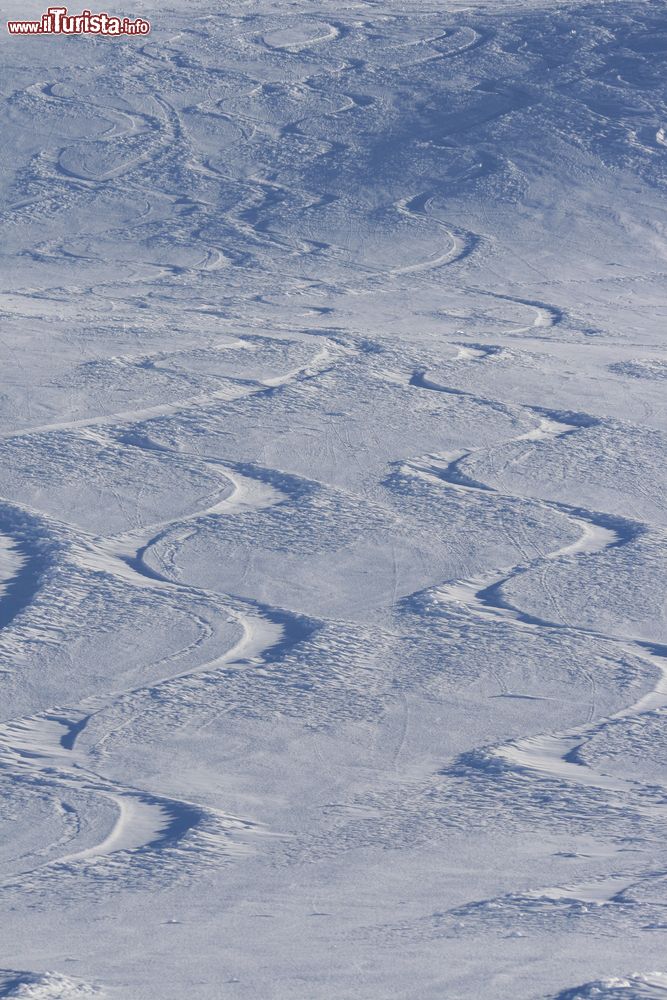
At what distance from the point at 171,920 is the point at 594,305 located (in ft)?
15.2

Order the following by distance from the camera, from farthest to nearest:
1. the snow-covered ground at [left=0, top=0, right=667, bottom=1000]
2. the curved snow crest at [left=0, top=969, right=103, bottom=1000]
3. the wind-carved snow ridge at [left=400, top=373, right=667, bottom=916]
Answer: the wind-carved snow ridge at [left=400, top=373, right=667, bottom=916] → the snow-covered ground at [left=0, top=0, right=667, bottom=1000] → the curved snow crest at [left=0, top=969, right=103, bottom=1000]

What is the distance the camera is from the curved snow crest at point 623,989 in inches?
83.8

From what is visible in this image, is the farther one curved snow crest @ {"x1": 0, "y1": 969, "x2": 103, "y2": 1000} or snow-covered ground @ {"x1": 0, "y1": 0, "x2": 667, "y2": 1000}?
snow-covered ground @ {"x1": 0, "y1": 0, "x2": 667, "y2": 1000}

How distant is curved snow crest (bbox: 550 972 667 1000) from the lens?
2.13 metres

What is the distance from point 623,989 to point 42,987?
866mm

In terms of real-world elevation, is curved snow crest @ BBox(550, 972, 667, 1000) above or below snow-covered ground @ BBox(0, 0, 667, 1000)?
above

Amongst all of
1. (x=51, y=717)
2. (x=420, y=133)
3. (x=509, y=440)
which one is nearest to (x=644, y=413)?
(x=509, y=440)

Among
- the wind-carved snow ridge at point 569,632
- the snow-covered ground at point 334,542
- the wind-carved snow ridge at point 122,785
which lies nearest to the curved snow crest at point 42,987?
the snow-covered ground at point 334,542

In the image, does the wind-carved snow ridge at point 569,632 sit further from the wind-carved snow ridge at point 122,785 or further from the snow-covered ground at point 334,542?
the wind-carved snow ridge at point 122,785

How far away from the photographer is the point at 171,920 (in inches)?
92.9

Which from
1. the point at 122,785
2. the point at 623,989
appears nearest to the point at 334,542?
the point at 122,785

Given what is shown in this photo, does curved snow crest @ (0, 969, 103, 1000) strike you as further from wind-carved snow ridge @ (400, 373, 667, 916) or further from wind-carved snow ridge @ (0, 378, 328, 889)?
wind-carved snow ridge @ (400, 373, 667, 916)

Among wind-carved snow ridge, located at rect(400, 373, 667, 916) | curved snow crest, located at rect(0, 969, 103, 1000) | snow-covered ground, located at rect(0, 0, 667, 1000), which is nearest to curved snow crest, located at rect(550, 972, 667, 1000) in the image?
snow-covered ground, located at rect(0, 0, 667, 1000)

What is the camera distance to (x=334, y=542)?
155 inches
